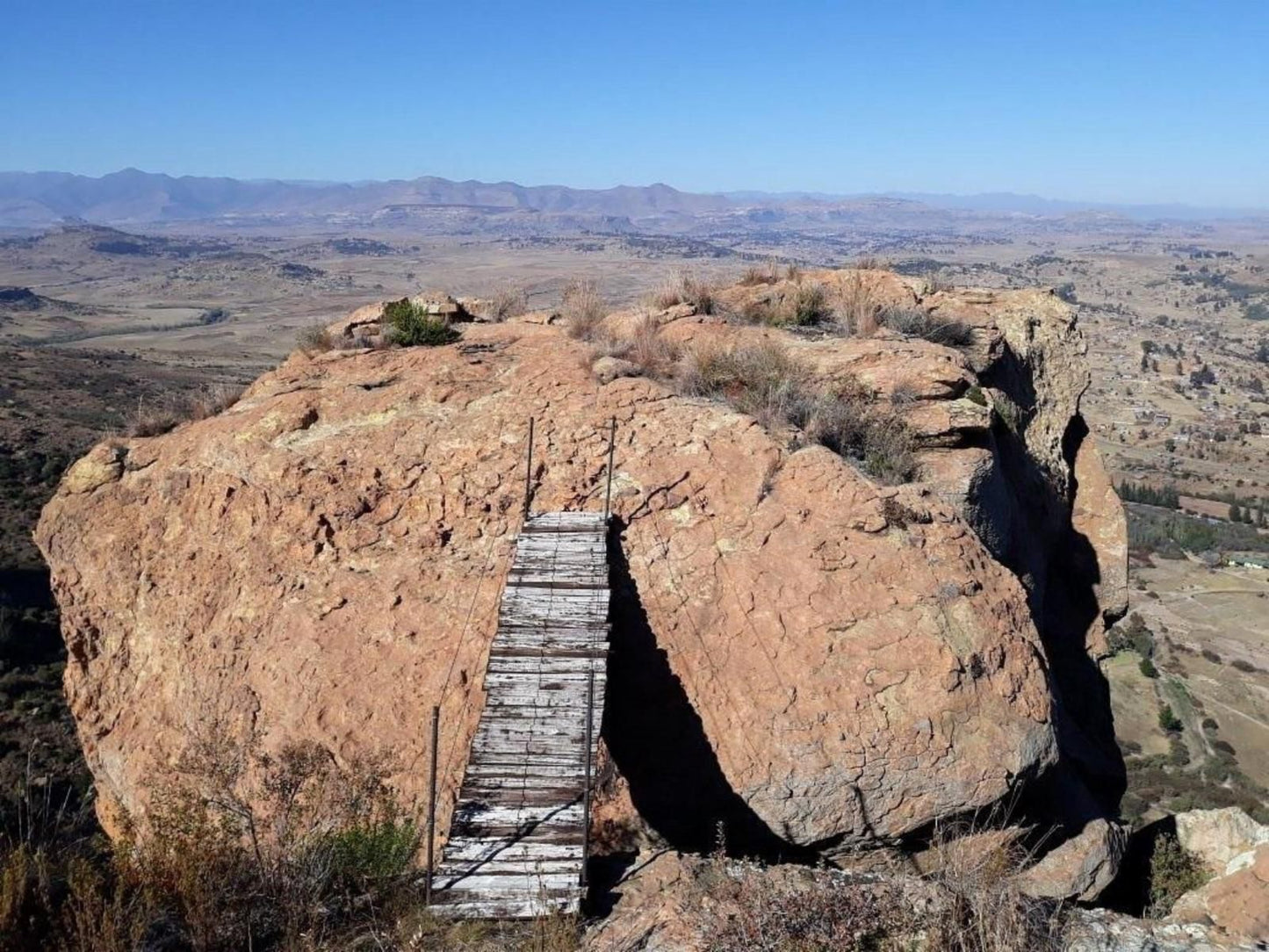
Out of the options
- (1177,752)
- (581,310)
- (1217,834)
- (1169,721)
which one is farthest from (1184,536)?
(581,310)

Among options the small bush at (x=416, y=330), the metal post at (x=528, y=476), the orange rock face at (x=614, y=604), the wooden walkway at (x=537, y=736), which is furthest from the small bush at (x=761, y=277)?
the wooden walkway at (x=537, y=736)

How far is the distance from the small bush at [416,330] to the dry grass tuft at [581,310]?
1.61 meters

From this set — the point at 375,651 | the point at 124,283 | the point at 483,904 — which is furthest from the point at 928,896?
the point at 124,283

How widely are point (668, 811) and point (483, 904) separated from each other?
221 centimetres

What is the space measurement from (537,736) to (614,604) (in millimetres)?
1666

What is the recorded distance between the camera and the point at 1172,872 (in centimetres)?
853

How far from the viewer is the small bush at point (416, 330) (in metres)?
11.6

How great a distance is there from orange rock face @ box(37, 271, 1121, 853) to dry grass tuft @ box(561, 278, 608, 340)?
4.40 feet

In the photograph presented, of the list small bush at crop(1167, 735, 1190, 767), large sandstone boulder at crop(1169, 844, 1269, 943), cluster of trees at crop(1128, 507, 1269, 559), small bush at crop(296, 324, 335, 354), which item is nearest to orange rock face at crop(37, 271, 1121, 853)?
large sandstone boulder at crop(1169, 844, 1269, 943)

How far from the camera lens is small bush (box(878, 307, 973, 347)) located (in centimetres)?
1258

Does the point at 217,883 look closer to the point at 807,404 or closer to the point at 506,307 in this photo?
the point at 807,404

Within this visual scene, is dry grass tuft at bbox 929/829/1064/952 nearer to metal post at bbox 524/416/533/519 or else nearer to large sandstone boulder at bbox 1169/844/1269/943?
large sandstone boulder at bbox 1169/844/1269/943

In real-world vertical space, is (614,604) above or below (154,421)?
below

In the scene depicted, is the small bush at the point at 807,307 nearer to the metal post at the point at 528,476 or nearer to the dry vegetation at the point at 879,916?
the metal post at the point at 528,476
